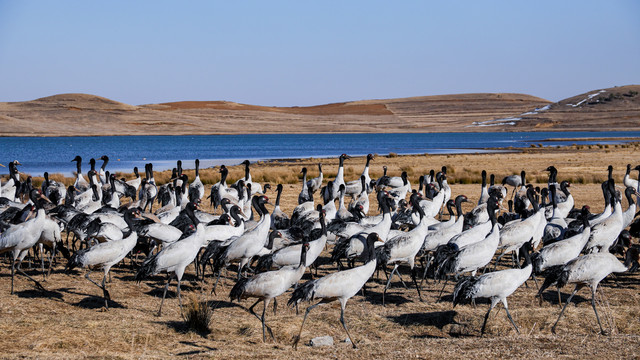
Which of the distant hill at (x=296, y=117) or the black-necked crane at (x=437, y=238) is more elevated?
the distant hill at (x=296, y=117)

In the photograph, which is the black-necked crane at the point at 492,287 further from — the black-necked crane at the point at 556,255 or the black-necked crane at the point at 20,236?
the black-necked crane at the point at 20,236

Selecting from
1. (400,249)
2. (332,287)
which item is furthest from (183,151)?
(332,287)

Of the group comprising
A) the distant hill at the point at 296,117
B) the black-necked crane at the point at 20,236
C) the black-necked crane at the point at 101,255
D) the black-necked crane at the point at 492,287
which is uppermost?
the distant hill at the point at 296,117

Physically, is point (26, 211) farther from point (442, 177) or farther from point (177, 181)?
point (442, 177)

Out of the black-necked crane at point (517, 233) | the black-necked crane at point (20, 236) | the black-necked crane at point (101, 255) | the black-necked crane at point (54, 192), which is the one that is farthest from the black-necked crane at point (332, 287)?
the black-necked crane at point (54, 192)

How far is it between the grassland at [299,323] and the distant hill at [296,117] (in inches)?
4436

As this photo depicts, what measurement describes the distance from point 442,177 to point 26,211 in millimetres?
12546

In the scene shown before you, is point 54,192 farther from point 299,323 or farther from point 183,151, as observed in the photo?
point 183,151

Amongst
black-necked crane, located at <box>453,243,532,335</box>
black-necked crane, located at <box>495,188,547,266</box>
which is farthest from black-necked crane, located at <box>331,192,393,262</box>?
black-necked crane, located at <box>453,243,532,335</box>

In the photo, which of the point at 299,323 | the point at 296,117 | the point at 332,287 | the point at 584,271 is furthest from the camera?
the point at 296,117

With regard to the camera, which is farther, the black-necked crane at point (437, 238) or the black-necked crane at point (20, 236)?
the black-necked crane at point (437, 238)

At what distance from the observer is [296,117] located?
575 ft

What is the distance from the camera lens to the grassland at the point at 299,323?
7547 mm

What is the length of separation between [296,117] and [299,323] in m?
167
